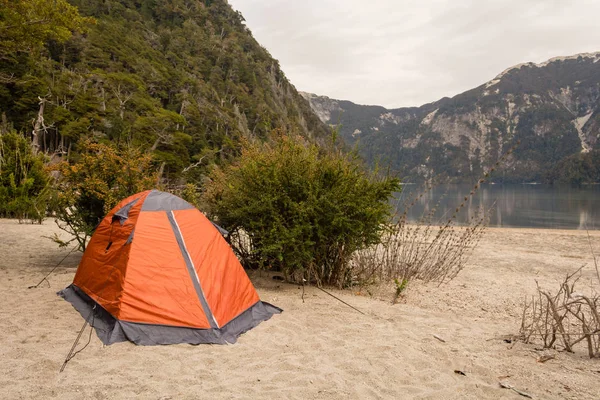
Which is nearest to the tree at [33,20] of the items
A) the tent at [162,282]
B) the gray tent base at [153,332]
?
the tent at [162,282]

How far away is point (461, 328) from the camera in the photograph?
5.39 meters

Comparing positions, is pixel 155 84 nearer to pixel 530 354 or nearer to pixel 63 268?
pixel 63 268

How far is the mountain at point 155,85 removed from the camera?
94.6 ft

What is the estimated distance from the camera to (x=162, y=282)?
4762 mm

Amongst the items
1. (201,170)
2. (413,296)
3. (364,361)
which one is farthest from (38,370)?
(201,170)

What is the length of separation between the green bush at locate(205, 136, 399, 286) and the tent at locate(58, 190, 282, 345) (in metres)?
1.16

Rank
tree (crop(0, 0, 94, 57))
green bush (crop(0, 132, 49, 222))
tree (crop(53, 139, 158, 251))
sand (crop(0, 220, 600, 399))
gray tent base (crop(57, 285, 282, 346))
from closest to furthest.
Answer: sand (crop(0, 220, 600, 399))
gray tent base (crop(57, 285, 282, 346))
tree (crop(53, 139, 158, 251))
tree (crop(0, 0, 94, 57))
green bush (crop(0, 132, 49, 222))

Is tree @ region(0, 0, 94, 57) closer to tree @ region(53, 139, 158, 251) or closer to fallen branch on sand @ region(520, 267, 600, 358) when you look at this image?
tree @ region(53, 139, 158, 251)

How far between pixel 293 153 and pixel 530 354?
4.73 m

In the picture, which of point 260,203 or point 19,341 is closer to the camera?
point 19,341

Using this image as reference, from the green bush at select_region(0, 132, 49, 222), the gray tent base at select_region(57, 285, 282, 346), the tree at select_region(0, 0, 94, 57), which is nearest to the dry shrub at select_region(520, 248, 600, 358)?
the gray tent base at select_region(57, 285, 282, 346)

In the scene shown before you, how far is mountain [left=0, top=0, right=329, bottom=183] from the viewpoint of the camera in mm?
28844

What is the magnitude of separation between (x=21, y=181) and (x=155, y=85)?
35.8m

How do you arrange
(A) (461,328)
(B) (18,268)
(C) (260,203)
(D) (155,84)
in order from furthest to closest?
(D) (155,84), (B) (18,268), (C) (260,203), (A) (461,328)
